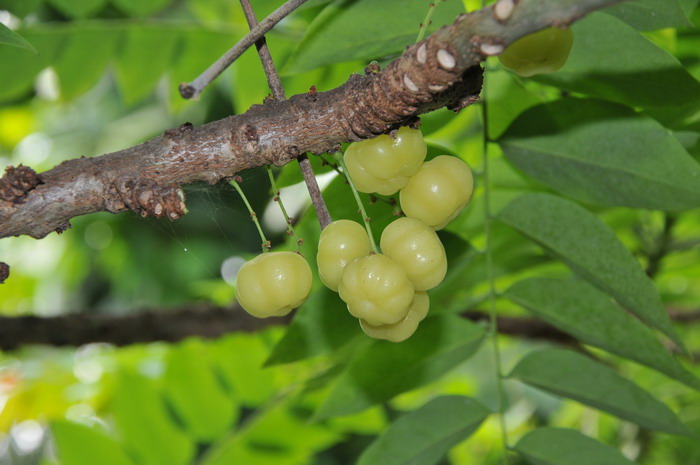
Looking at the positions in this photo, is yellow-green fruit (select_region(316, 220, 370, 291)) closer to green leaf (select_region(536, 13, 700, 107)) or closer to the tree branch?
the tree branch

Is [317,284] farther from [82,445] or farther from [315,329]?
[82,445]

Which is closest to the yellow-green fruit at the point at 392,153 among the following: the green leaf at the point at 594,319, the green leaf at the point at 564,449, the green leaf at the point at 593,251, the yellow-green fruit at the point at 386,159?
the yellow-green fruit at the point at 386,159

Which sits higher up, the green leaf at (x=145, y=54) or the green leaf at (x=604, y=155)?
the green leaf at (x=145, y=54)

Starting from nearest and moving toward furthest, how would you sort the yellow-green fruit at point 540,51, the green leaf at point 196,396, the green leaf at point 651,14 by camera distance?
the yellow-green fruit at point 540,51 < the green leaf at point 651,14 < the green leaf at point 196,396


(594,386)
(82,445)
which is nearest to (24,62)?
(82,445)

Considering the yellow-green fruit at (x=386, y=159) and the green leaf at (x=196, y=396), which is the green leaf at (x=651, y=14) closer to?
the yellow-green fruit at (x=386, y=159)

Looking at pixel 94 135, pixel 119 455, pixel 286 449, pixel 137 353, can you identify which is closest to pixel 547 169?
pixel 286 449

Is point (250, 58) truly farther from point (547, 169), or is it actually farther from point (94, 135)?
point (94, 135)
